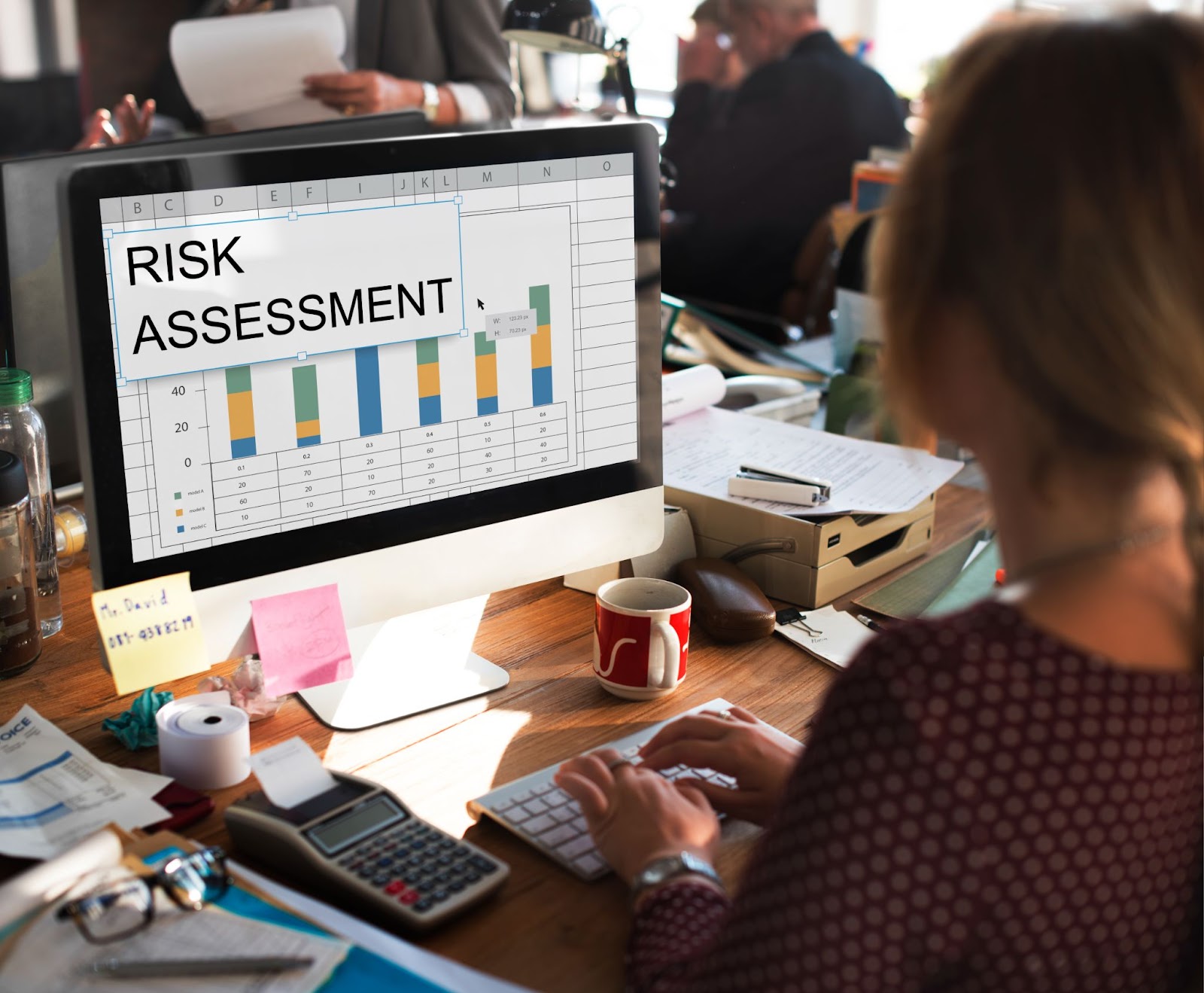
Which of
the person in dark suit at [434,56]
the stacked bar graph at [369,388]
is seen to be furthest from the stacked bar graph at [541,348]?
the person in dark suit at [434,56]

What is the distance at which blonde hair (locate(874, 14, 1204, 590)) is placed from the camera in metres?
0.57

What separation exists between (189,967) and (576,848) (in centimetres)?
28

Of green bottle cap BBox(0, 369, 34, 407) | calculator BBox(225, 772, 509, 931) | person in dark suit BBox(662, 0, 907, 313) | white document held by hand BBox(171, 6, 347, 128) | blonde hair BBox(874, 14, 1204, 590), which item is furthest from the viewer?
person in dark suit BBox(662, 0, 907, 313)

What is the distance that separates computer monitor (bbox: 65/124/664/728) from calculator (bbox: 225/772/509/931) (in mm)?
165

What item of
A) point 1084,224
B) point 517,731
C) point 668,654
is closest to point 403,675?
point 517,731

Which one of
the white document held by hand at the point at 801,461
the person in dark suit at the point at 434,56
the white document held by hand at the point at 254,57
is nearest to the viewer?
the white document held by hand at the point at 801,461

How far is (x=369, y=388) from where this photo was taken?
97 centimetres

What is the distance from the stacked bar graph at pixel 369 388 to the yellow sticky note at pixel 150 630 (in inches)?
7.1

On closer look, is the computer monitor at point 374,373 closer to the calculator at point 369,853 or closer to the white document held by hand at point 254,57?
the calculator at point 369,853

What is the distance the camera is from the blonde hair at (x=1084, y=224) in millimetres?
568

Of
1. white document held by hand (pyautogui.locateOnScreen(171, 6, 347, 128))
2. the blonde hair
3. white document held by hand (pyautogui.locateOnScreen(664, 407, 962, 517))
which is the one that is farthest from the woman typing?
white document held by hand (pyautogui.locateOnScreen(171, 6, 347, 128))

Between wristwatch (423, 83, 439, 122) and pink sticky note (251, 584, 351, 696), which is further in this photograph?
wristwatch (423, 83, 439, 122)

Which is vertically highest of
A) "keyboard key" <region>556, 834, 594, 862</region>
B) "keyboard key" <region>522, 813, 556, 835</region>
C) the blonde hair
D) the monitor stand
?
the blonde hair

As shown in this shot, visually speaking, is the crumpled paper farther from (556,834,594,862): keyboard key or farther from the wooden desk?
(556,834,594,862): keyboard key
